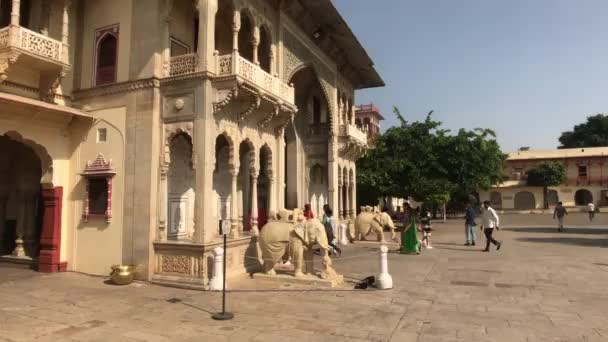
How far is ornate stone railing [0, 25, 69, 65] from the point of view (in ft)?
30.1

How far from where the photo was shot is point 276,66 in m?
13.8

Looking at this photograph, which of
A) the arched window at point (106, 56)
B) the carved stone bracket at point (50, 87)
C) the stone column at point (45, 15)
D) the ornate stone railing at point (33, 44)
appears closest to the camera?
the ornate stone railing at point (33, 44)

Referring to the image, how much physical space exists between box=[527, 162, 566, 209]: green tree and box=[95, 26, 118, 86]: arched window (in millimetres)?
51399

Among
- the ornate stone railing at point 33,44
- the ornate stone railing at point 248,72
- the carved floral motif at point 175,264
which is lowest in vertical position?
the carved floral motif at point 175,264

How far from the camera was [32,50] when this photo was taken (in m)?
9.50

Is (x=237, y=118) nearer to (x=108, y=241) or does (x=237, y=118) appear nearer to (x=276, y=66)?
(x=276, y=66)

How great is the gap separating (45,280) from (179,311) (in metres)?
4.73

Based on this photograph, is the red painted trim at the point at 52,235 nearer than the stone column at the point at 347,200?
Yes

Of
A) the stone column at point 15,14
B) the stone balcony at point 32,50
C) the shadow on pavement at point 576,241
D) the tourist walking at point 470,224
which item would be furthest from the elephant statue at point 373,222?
the stone column at point 15,14

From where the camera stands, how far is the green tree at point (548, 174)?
49.3 metres

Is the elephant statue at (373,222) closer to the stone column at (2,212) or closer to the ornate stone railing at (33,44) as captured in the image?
the ornate stone railing at (33,44)

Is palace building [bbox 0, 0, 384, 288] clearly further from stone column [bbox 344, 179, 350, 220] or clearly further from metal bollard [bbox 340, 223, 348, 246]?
stone column [bbox 344, 179, 350, 220]

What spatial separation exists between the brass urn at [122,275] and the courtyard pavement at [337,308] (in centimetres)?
26

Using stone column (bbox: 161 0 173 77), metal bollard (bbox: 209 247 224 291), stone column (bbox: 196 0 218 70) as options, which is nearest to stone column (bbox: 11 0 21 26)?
stone column (bbox: 161 0 173 77)
